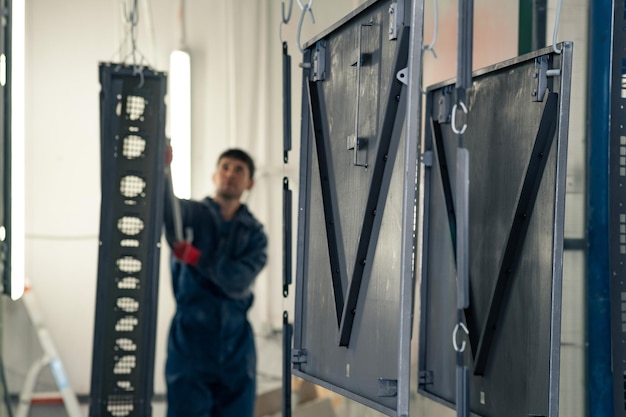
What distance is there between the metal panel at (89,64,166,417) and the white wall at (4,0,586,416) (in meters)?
0.54

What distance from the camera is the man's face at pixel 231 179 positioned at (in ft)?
21.7

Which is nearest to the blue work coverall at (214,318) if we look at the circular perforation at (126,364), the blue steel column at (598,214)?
the circular perforation at (126,364)

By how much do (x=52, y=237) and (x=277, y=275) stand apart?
148 cm

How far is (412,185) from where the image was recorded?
123 inches

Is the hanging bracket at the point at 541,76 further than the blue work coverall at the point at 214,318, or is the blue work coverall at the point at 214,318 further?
the blue work coverall at the point at 214,318

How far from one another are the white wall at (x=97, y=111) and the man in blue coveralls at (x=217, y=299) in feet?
0.33

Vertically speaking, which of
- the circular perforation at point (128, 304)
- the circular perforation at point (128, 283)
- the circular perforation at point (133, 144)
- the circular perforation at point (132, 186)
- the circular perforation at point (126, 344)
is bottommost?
the circular perforation at point (126, 344)

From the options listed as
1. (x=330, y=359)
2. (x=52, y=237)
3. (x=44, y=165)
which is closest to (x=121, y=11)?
(x=44, y=165)

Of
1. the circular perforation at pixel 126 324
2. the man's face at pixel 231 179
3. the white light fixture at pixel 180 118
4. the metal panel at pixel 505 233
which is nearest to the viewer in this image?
the metal panel at pixel 505 233

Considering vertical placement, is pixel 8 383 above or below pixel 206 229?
below

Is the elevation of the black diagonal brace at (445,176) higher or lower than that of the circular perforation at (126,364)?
higher

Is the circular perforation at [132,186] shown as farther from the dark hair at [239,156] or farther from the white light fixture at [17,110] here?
the dark hair at [239,156]

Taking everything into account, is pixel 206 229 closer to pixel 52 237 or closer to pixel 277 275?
pixel 277 275

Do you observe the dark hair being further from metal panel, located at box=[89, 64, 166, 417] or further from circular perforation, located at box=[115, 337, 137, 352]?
circular perforation, located at box=[115, 337, 137, 352]
